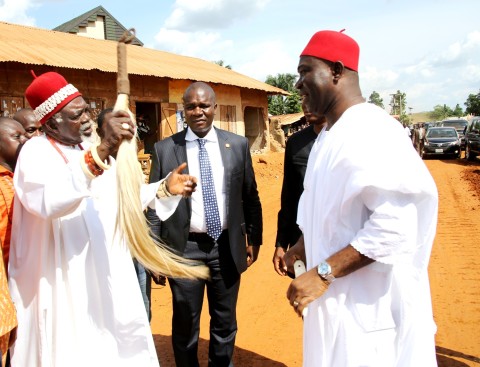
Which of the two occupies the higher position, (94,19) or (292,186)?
(94,19)

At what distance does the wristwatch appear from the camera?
183 cm

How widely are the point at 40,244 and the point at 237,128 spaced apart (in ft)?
56.0

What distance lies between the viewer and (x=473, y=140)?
701 inches

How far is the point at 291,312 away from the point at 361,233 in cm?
325

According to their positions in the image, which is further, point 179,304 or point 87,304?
point 179,304

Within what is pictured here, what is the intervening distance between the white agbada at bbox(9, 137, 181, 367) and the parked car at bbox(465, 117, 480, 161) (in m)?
17.5

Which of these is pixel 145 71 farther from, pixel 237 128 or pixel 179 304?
pixel 179 304

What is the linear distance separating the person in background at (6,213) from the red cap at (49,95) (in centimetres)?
49

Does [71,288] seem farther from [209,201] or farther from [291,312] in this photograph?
[291,312]

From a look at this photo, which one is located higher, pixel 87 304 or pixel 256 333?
pixel 87 304

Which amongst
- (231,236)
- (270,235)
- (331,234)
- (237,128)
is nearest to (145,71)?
(237,128)

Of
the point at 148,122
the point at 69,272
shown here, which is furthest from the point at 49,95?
the point at 148,122

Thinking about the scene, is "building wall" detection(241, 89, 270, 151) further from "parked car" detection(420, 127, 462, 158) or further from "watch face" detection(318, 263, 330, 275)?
"watch face" detection(318, 263, 330, 275)

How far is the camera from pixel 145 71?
45.0 ft
